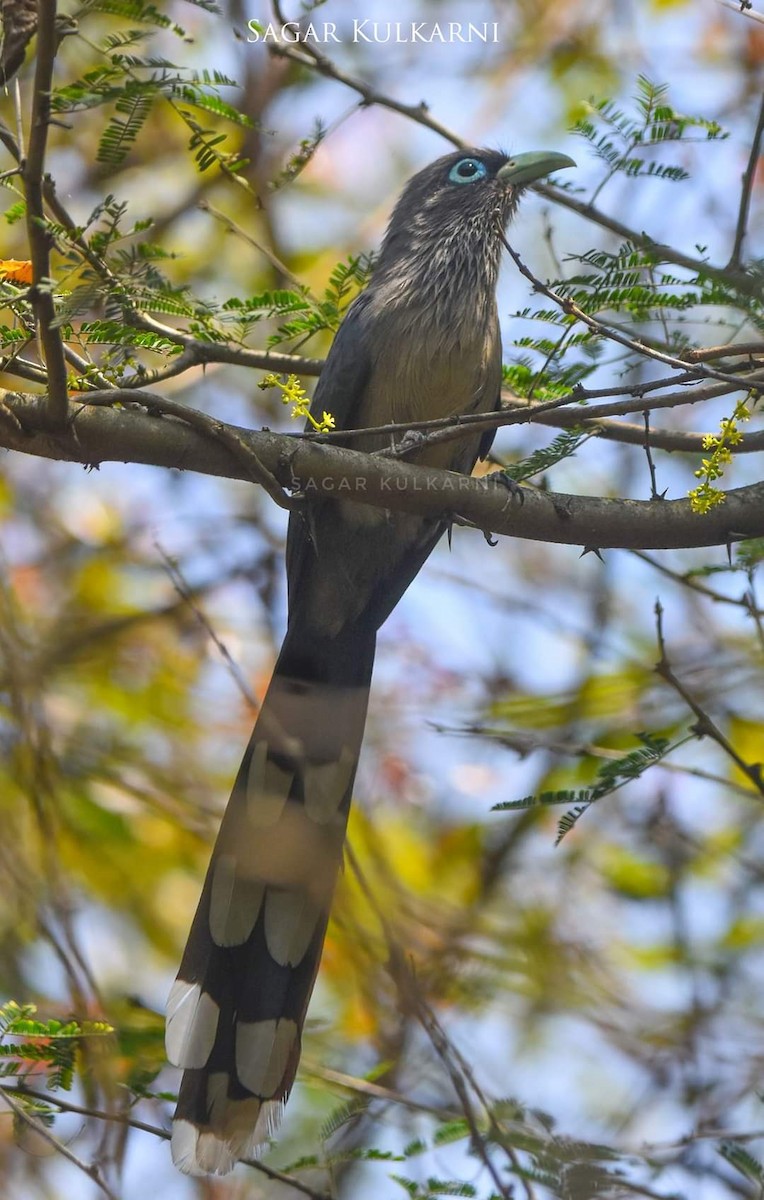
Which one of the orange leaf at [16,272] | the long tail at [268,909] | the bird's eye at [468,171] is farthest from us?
the bird's eye at [468,171]

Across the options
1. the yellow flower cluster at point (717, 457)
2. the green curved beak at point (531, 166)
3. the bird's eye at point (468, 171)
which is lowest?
the yellow flower cluster at point (717, 457)

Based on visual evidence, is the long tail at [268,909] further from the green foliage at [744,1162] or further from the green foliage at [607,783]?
the green foliage at [744,1162]

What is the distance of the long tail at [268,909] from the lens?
364 centimetres

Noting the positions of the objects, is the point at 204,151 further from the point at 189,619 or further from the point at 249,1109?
the point at 189,619

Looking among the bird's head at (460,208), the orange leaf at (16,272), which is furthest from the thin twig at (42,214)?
the bird's head at (460,208)

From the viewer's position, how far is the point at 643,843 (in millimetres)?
5242

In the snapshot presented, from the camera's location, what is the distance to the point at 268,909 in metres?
4.04

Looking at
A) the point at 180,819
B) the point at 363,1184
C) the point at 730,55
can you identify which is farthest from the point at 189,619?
the point at 730,55

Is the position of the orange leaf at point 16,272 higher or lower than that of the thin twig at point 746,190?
lower

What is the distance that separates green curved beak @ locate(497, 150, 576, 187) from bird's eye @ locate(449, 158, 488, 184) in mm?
168

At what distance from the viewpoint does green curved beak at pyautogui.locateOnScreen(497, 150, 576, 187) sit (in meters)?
4.57

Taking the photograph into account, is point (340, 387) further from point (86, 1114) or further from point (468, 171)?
point (86, 1114)

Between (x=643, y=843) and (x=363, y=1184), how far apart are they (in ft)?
6.13

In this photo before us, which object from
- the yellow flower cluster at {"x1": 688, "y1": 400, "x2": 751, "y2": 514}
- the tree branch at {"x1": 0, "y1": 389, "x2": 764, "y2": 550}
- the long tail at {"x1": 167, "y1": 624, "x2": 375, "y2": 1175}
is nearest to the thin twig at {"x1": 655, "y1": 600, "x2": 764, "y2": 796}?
the tree branch at {"x1": 0, "y1": 389, "x2": 764, "y2": 550}
